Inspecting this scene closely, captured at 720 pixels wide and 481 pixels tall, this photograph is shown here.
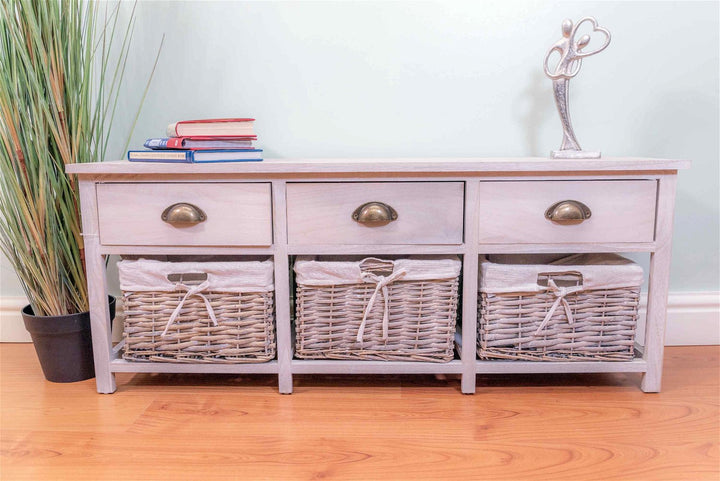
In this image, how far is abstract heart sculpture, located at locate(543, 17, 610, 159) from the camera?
1.48 m

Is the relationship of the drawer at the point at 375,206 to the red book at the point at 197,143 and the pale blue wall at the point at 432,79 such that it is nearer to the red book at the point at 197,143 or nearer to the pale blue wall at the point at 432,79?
the red book at the point at 197,143

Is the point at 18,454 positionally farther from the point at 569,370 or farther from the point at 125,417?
the point at 569,370

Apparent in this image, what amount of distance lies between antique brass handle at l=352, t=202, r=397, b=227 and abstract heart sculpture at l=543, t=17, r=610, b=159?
510mm

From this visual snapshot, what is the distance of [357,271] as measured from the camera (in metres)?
1.39

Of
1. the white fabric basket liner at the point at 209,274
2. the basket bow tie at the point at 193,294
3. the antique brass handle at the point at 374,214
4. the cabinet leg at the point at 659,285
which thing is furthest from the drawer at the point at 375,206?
the cabinet leg at the point at 659,285

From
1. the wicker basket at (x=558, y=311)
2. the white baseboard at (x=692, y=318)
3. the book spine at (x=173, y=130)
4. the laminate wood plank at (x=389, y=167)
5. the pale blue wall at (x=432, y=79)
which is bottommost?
the white baseboard at (x=692, y=318)

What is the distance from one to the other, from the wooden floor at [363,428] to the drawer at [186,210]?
16.1 inches

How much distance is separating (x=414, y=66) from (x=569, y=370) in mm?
985

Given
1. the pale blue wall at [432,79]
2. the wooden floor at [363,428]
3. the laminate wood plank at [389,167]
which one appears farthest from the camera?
the pale blue wall at [432,79]

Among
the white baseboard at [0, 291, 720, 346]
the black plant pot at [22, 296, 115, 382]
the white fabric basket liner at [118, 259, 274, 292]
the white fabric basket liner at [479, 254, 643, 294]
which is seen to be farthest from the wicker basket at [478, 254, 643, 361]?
the black plant pot at [22, 296, 115, 382]

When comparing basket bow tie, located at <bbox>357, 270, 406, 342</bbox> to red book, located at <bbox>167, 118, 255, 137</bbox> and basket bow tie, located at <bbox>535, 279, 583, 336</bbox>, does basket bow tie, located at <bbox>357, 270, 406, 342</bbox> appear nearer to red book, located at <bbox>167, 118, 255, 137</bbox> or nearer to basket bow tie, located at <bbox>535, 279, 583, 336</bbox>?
basket bow tie, located at <bbox>535, 279, 583, 336</bbox>

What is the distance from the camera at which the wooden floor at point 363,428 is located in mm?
1129

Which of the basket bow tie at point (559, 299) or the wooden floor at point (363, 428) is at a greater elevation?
the basket bow tie at point (559, 299)

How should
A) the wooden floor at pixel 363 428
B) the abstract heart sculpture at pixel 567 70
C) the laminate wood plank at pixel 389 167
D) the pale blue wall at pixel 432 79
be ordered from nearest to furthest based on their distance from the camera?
the wooden floor at pixel 363 428 → the laminate wood plank at pixel 389 167 → the abstract heart sculpture at pixel 567 70 → the pale blue wall at pixel 432 79
